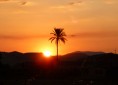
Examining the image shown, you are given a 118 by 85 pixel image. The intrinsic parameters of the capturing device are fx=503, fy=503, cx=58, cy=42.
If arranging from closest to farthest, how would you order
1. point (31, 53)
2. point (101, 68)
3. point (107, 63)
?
1. point (101, 68)
2. point (107, 63)
3. point (31, 53)

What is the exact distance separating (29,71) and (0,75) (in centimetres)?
647

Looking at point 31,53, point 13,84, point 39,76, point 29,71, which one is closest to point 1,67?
point 29,71

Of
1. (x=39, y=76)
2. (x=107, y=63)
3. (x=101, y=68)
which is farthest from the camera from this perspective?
(x=107, y=63)

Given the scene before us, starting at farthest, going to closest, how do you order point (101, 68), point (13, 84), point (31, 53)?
point (31, 53)
point (101, 68)
point (13, 84)

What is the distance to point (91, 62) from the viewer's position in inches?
4486

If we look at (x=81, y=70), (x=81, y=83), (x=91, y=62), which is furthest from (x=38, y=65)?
(x=81, y=83)

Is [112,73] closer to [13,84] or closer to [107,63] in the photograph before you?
[107,63]

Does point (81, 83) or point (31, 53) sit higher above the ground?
point (31, 53)

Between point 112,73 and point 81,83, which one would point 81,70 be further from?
point 81,83

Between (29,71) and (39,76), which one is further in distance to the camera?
(29,71)

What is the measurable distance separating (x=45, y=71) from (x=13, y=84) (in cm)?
2867

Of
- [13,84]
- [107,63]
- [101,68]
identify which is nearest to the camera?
[13,84]

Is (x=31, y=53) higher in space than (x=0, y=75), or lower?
higher

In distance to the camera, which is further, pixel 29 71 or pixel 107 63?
pixel 107 63
